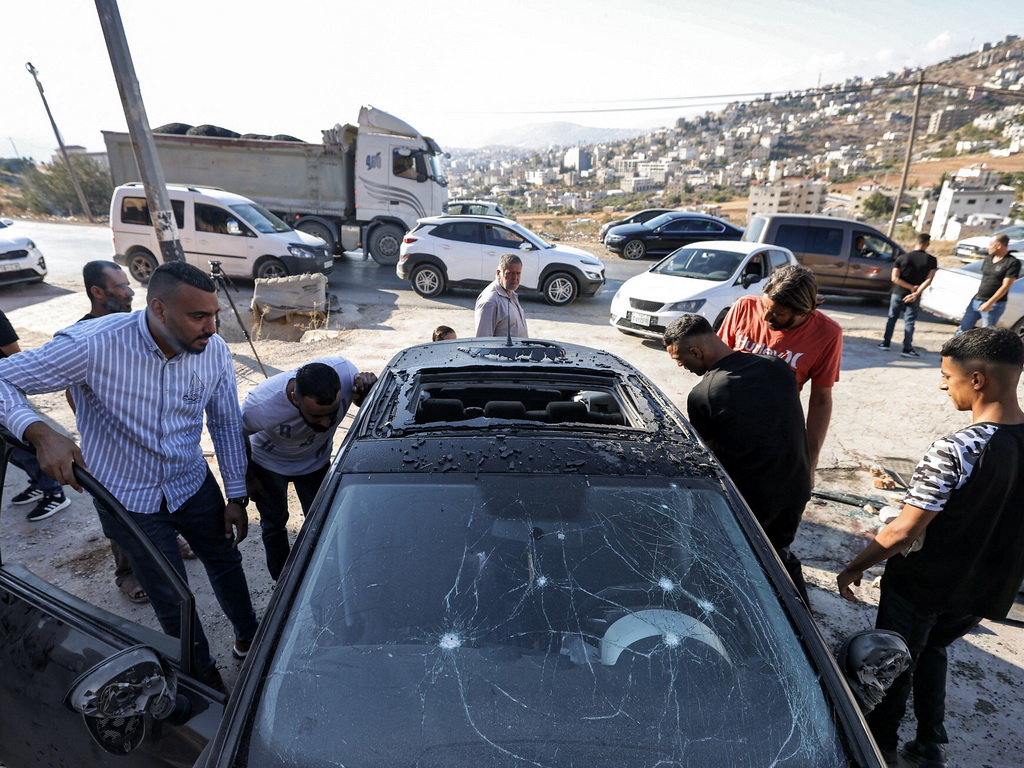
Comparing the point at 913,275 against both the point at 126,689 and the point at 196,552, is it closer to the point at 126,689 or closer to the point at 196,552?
the point at 196,552

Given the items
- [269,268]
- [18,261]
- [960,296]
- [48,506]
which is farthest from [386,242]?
[960,296]

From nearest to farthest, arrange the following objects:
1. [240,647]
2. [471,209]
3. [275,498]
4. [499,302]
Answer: [240,647]
[275,498]
[499,302]
[471,209]

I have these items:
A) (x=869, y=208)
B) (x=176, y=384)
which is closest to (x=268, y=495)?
(x=176, y=384)

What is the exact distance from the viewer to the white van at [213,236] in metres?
9.96

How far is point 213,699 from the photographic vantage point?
1.61 metres

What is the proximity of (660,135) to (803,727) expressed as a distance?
599 ft

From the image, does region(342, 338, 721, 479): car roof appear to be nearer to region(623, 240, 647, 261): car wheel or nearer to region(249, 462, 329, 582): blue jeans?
region(249, 462, 329, 582): blue jeans

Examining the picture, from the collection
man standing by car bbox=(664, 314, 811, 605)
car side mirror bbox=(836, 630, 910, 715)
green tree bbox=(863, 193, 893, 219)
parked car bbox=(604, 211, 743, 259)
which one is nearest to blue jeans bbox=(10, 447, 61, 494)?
man standing by car bbox=(664, 314, 811, 605)

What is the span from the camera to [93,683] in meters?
1.34

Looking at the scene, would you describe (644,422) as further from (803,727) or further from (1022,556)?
(1022,556)

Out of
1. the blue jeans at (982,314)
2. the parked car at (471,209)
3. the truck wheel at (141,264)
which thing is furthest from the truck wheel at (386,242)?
the blue jeans at (982,314)

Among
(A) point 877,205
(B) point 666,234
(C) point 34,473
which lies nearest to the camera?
(C) point 34,473

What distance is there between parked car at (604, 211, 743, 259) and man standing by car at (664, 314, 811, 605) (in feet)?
45.5

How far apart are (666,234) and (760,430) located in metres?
14.4
